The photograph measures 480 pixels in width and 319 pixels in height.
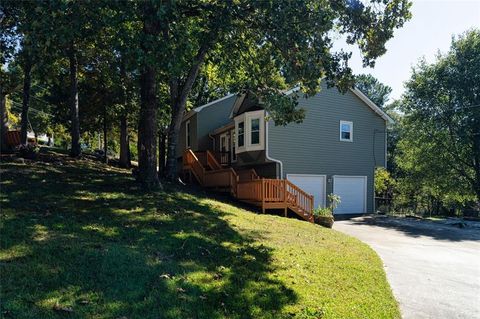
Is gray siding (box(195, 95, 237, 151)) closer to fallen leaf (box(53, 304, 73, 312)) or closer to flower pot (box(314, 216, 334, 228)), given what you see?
flower pot (box(314, 216, 334, 228))

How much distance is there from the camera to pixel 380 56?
10.9 metres

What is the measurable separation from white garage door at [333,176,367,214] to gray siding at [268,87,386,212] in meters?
0.29

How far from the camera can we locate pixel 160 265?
5543mm

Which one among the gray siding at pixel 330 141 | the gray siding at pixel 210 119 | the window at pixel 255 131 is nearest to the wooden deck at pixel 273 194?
the window at pixel 255 131

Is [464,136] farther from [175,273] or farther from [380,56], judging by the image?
[175,273]

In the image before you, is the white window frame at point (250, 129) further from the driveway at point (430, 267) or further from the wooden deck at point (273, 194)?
the driveway at point (430, 267)

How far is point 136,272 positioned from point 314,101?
1685 cm

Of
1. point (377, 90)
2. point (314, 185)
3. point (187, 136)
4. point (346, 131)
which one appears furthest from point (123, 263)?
point (377, 90)

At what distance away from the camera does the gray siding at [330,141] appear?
19.8 meters

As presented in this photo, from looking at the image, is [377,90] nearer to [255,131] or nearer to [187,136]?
[187,136]

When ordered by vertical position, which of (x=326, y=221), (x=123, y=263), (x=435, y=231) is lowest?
(x=435, y=231)

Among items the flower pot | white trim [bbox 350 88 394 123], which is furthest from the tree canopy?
white trim [bbox 350 88 394 123]

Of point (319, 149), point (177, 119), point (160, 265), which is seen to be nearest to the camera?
point (160, 265)

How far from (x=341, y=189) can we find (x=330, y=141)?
2.68 m
